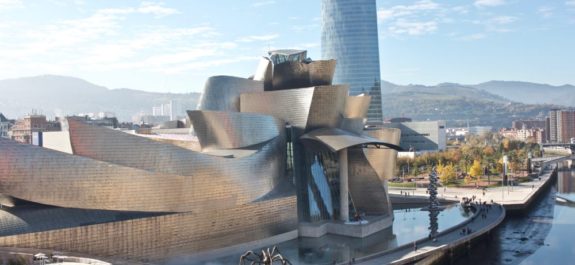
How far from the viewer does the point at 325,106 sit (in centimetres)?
3938

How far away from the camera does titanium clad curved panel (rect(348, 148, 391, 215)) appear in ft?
134

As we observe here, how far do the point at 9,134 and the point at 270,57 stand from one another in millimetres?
85732

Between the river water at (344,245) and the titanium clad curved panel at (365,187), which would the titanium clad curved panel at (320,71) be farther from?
the river water at (344,245)

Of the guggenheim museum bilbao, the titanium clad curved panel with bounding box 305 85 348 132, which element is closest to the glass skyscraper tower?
the guggenheim museum bilbao

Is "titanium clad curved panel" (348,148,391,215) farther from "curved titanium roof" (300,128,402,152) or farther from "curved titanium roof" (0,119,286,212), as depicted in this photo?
"curved titanium roof" (0,119,286,212)

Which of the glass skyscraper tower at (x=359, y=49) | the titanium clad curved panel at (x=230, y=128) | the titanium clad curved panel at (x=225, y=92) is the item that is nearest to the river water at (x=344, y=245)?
the titanium clad curved panel at (x=230, y=128)

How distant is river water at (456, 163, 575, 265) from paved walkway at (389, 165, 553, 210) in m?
1.25

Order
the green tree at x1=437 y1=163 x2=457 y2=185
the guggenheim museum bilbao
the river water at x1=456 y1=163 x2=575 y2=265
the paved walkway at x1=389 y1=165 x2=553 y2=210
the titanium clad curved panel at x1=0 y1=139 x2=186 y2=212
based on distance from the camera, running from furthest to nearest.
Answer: the green tree at x1=437 y1=163 x2=457 y2=185, the paved walkway at x1=389 y1=165 x2=553 y2=210, the river water at x1=456 y1=163 x2=575 y2=265, the guggenheim museum bilbao, the titanium clad curved panel at x1=0 y1=139 x2=186 y2=212

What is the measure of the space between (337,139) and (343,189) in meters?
4.23

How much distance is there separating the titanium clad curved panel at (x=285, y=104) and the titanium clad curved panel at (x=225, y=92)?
1.52 meters

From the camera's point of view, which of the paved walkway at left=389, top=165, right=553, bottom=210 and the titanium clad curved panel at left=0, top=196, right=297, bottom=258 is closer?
the titanium clad curved panel at left=0, top=196, right=297, bottom=258

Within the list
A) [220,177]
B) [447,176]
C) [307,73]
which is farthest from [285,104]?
[447,176]

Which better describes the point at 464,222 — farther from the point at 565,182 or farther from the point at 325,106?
the point at 565,182

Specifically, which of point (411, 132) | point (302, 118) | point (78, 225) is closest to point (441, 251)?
point (302, 118)
